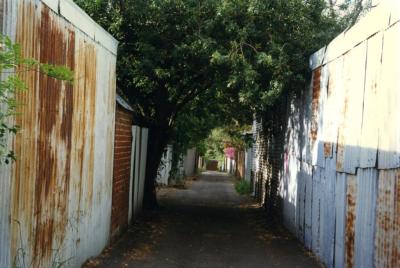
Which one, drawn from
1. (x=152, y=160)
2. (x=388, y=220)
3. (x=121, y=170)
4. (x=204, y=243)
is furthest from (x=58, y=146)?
(x=152, y=160)

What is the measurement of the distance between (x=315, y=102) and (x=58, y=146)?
6035 mm

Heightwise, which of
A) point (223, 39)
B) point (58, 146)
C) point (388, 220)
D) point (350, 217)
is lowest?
point (350, 217)

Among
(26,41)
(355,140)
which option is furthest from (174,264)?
(26,41)

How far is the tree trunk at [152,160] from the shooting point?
53.6 feet

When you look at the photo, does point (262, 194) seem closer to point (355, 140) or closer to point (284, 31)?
point (284, 31)

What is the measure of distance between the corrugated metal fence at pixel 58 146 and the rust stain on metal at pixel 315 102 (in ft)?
13.5

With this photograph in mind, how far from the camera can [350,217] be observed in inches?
319

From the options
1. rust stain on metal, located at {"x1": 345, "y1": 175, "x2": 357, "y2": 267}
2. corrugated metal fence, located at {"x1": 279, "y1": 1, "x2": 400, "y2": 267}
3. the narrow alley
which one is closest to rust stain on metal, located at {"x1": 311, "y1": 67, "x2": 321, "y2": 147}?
corrugated metal fence, located at {"x1": 279, "y1": 1, "x2": 400, "y2": 267}

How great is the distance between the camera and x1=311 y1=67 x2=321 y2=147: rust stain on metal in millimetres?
11133

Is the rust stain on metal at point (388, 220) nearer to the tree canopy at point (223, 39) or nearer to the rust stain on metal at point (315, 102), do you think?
the rust stain on metal at point (315, 102)

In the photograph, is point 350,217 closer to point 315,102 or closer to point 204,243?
point 315,102

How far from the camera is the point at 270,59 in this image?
1149cm

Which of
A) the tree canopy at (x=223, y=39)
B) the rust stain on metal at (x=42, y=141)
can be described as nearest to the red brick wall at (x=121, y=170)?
the tree canopy at (x=223, y=39)

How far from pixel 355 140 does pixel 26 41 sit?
4838 mm
